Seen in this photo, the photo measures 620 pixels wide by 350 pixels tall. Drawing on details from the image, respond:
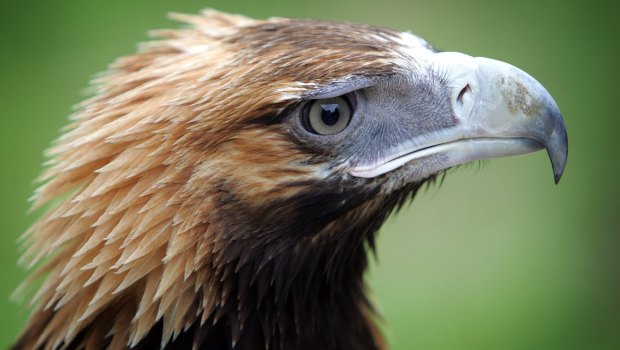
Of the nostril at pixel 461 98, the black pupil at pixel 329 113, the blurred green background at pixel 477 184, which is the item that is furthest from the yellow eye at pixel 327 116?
the blurred green background at pixel 477 184

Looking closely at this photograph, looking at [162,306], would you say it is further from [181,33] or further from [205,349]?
[181,33]

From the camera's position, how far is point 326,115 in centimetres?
266

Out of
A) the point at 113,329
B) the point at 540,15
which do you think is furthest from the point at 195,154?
the point at 540,15

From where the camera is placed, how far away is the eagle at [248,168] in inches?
103

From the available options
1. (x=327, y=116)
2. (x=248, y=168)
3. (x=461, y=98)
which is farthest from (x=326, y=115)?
(x=461, y=98)

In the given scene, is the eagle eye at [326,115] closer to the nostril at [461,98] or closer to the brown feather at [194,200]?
the brown feather at [194,200]

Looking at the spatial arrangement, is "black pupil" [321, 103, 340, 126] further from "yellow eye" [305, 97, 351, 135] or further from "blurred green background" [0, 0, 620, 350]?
"blurred green background" [0, 0, 620, 350]

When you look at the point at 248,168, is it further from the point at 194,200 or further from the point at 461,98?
the point at 461,98

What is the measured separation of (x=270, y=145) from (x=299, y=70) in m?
0.26

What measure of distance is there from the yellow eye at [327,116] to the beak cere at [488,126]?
0.53ft

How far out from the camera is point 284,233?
2.73 metres

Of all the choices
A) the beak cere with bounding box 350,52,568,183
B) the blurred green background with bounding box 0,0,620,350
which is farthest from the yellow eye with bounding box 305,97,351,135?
the blurred green background with bounding box 0,0,620,350

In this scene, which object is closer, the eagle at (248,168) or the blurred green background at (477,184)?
the eagle at (248,168)

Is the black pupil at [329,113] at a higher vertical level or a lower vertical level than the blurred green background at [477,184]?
higher
